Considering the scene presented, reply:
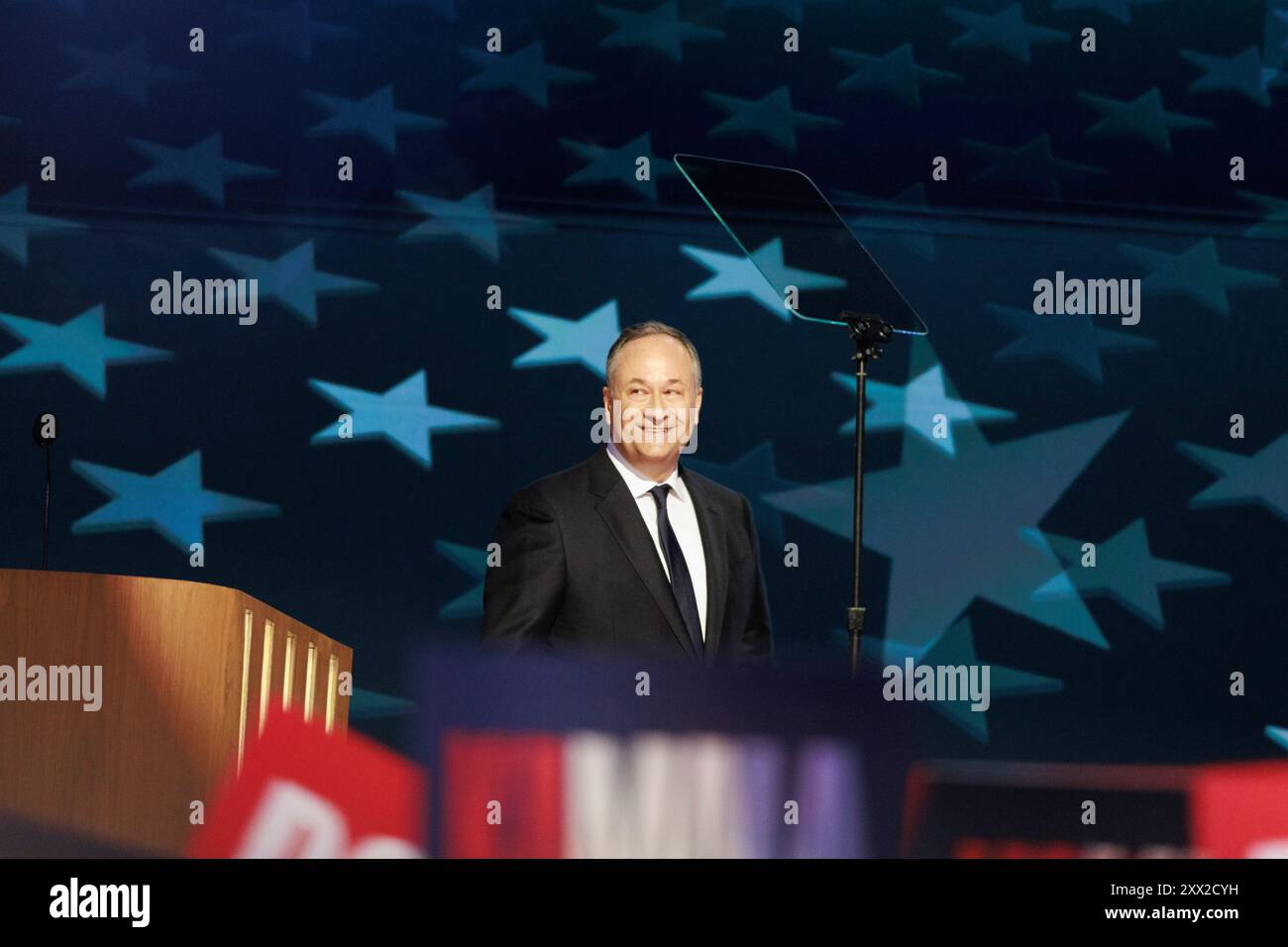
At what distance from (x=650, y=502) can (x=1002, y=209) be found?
2972mm

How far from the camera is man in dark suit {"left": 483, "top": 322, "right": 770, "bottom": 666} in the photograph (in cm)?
310

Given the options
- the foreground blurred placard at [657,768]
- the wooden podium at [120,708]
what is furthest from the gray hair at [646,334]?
the wooden podium at [120,708]

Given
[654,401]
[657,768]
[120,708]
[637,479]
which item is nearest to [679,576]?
[637,479]

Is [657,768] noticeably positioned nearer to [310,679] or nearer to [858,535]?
[858,535]

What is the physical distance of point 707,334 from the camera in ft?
18.6

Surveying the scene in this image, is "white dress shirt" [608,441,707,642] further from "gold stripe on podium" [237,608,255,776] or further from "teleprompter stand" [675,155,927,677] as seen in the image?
"gold stripe on podium" [237,608,255,776]

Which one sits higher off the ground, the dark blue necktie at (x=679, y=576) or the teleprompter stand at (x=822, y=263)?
the teleprompter stand at (x=822, y=263)

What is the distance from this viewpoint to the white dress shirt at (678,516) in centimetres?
319

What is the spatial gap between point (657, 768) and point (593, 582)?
67 centimetres

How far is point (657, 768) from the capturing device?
2506mm

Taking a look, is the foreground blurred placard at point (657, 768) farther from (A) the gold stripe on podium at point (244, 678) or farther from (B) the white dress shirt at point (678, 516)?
(B) the white dress shirt at point (678, 516)
